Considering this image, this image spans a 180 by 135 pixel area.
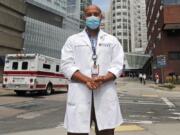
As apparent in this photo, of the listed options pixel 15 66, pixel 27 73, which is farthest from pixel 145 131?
pixel 15 66

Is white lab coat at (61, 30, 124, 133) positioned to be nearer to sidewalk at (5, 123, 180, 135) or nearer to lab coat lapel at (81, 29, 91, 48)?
lab coat lapel at (81, 29, 91, 48)

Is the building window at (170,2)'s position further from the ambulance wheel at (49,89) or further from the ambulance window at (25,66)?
the ambulance window at (25,66)

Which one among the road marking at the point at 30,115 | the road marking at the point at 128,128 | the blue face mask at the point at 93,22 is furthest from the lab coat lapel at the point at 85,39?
the road marking at the point at 30,115

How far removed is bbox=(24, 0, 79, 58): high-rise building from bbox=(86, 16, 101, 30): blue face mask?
322 feet

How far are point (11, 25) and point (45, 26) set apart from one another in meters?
46.6

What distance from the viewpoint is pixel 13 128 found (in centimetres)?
1015

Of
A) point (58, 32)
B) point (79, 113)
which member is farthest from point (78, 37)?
point (58, 32)

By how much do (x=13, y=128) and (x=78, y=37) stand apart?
659cm

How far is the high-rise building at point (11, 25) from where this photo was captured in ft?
224

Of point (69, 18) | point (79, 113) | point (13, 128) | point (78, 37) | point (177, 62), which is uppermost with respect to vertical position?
point (69, 18)

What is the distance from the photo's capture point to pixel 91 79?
3.95 m

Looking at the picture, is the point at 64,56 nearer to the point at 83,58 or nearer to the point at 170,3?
the point at 83,58

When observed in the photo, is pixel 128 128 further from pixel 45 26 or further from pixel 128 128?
pixel 45 26

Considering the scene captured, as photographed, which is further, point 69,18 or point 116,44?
point 69,18
